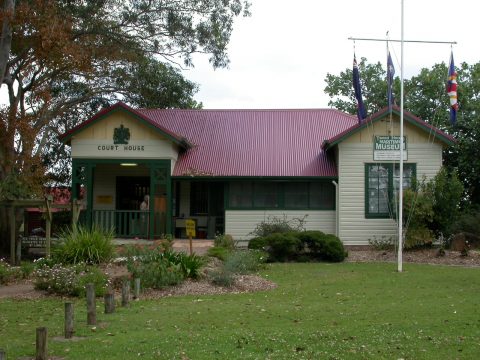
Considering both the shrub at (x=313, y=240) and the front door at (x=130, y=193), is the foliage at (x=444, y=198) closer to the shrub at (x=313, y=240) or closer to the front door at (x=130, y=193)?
the shrub at (x=313, y=240)

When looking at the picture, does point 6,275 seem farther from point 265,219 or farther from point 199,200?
point 199,200

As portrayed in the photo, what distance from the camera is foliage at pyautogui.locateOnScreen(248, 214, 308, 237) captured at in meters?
22.6

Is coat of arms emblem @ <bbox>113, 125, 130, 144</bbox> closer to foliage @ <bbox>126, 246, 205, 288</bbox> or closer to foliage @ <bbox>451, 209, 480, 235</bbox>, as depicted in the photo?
foliage @ <bbox>126, 246, 205, 288</bbox>

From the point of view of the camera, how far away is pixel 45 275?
1371 centimetres

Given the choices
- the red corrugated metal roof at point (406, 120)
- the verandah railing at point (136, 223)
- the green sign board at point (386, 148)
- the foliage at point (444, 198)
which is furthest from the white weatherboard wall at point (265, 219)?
the foliage at point (444, 198)

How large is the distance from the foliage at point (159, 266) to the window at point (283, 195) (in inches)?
340

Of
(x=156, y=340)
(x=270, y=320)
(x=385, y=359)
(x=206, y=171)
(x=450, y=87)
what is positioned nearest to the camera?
(x=385, y=359)

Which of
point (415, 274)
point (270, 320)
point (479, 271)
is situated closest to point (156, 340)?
point (270, 320)

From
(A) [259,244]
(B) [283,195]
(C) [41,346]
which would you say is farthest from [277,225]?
(C) [41,346]

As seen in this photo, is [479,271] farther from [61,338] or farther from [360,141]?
[61,338]

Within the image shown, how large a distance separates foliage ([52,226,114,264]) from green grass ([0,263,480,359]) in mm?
2932

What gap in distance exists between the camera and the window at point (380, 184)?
23359 millimetres

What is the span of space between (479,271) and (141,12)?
14150 mm

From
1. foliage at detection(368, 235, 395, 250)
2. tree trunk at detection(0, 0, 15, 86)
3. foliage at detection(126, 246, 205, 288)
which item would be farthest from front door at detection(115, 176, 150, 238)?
tree trunk at detection(0, 0, 15, 86)
